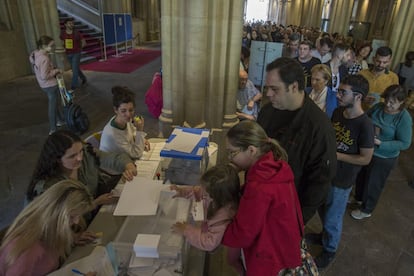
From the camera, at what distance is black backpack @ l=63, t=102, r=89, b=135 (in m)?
4.84

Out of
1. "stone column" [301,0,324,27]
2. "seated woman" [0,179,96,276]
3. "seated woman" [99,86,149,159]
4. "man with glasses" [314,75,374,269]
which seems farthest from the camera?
"stone column" [301,0,324,27]

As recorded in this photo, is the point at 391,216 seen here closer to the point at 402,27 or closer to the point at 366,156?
the point at 366,156

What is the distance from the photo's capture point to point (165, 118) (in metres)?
4.20

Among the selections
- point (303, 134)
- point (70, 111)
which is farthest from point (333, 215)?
point (70, 111)

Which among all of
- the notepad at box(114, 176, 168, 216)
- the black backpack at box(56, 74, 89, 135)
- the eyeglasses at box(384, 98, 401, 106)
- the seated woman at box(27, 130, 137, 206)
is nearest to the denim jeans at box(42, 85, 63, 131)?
the black backpack at box(56, 74, 89, 135)

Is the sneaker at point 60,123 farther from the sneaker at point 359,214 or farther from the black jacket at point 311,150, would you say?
the sneaker at point 359,214

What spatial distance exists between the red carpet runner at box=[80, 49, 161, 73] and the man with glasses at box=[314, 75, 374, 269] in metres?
8.96

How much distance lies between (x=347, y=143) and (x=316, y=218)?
1308 millimetres

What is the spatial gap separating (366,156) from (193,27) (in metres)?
2.43

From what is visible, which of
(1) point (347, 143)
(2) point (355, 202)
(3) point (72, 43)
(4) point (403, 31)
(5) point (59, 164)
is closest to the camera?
(5) point (59, 164)

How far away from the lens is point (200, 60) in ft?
12.4

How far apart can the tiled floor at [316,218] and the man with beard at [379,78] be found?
1.28 meters

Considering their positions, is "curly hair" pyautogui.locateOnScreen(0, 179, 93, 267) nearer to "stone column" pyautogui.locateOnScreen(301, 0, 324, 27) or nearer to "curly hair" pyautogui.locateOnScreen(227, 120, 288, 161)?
"curly hair" pyautogui.locateOnScreen(227, 120, 288, 161)

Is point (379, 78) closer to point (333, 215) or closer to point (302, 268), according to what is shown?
point (333, 215)
